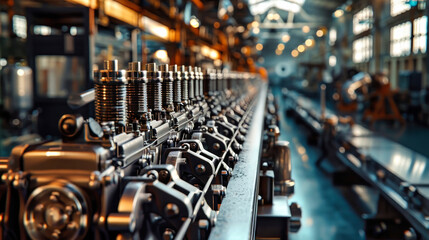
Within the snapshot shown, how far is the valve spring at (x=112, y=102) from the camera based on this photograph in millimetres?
1222

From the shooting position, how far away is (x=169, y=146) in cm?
161

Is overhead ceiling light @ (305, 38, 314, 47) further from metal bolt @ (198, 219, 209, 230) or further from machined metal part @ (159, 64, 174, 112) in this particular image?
metal bolt @ (198, 219, 209, 230)

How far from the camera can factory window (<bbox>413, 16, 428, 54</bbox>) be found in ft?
48.9

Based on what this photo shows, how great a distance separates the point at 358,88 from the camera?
37.4 feet

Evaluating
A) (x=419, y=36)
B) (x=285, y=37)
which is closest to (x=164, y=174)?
(x=419, y=36)

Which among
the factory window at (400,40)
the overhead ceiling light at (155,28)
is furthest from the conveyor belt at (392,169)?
the factory window at (400,40)

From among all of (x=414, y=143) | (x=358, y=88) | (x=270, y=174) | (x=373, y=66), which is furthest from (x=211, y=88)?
(x=373, y=66)

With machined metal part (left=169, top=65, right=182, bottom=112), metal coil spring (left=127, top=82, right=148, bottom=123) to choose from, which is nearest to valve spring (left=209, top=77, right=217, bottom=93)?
machined metal part (left=169, top=65, right=182, bottom=112)

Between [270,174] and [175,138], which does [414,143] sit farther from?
[175,138]

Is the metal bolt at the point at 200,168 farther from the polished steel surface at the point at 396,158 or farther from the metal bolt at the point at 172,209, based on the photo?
the polished steel surface at the point at 396,158

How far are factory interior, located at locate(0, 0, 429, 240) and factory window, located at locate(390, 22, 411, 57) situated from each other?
337 centimetres

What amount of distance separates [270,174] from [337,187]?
4044 mm

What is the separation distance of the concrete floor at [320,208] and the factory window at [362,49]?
15.9 m

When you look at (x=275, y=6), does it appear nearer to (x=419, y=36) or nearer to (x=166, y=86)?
(x=419, y=36)
